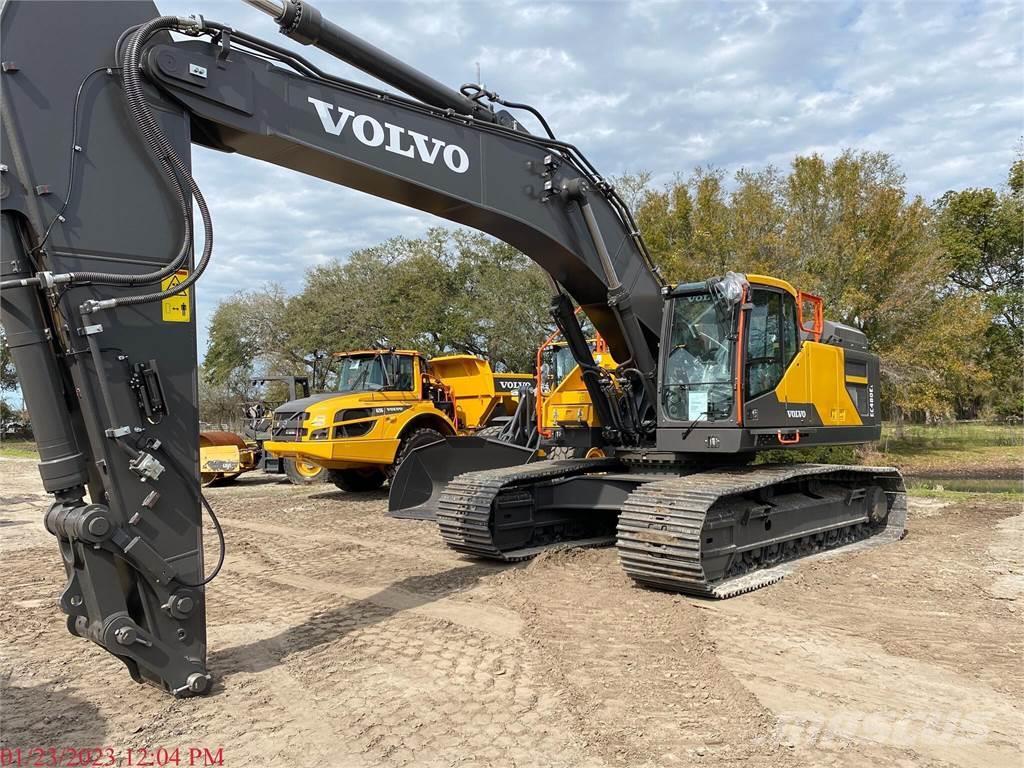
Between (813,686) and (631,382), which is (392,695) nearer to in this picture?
(813,686)

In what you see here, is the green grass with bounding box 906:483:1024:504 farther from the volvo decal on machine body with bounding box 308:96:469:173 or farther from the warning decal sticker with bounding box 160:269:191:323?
the warning decal sticker with bounding box 160:269:191:323

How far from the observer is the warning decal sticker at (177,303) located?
4.20 meters

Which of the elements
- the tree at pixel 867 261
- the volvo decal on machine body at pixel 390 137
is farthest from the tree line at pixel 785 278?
the volvo decal on machine body at pixel 390 137

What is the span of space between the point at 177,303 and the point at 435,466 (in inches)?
250

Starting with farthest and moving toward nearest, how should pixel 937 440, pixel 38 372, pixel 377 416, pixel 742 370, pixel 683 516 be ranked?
pixel 937 440 → pixel 377 416 → pixel 742 370 → pixel 683 516 → pixel 38 372

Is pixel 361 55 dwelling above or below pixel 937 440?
above

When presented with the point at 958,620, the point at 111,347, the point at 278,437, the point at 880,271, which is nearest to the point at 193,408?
the point at 111,347

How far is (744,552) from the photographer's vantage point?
271 inches

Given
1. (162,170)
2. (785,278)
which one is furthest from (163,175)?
(785,278)

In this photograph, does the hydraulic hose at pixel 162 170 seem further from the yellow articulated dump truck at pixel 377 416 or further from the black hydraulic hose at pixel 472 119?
the yellow articulated dump truck at pixel 377 416

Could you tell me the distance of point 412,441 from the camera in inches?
505

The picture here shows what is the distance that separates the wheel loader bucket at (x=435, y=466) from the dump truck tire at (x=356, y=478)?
11.4 ft

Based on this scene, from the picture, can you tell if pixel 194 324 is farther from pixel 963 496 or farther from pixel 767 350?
pixel 963 496

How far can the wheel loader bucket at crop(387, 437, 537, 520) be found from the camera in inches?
389
